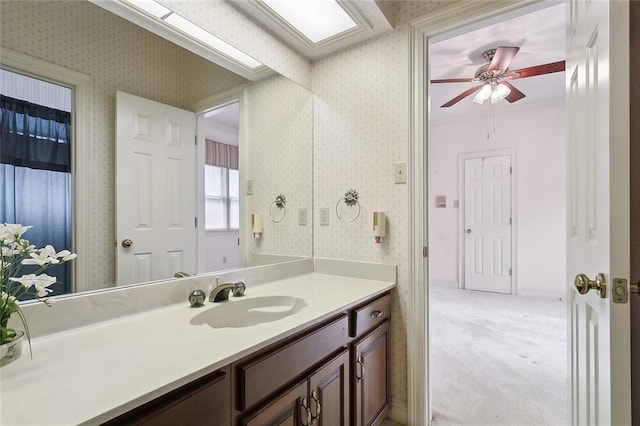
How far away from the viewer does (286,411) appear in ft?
3.22

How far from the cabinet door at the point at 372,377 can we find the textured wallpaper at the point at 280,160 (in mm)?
734

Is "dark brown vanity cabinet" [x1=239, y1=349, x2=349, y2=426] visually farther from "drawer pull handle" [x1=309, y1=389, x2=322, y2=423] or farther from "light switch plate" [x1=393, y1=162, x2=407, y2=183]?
"light switch plate" [x1=393, y1=162, x2=407, y2=183]

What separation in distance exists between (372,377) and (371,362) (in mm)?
78

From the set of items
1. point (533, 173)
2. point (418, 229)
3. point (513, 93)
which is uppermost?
point (513, 93)

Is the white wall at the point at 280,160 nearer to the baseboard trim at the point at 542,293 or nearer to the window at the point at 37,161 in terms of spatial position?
the window at the point at 37,161

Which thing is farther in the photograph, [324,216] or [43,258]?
[324,216]

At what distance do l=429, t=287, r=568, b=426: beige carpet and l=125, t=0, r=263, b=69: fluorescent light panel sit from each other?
90.0 inches

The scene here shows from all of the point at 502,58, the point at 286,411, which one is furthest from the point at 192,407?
the point at 502,58

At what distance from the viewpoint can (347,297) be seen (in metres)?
1.39

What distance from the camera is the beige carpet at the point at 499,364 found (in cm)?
178

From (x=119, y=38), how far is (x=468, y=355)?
9.80 feet

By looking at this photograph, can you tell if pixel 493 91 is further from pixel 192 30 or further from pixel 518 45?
pixel 192 30

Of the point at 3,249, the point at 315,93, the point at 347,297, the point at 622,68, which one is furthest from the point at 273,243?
the point at 622,68

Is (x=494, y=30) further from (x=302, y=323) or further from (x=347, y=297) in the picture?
(x=302, y=323)
